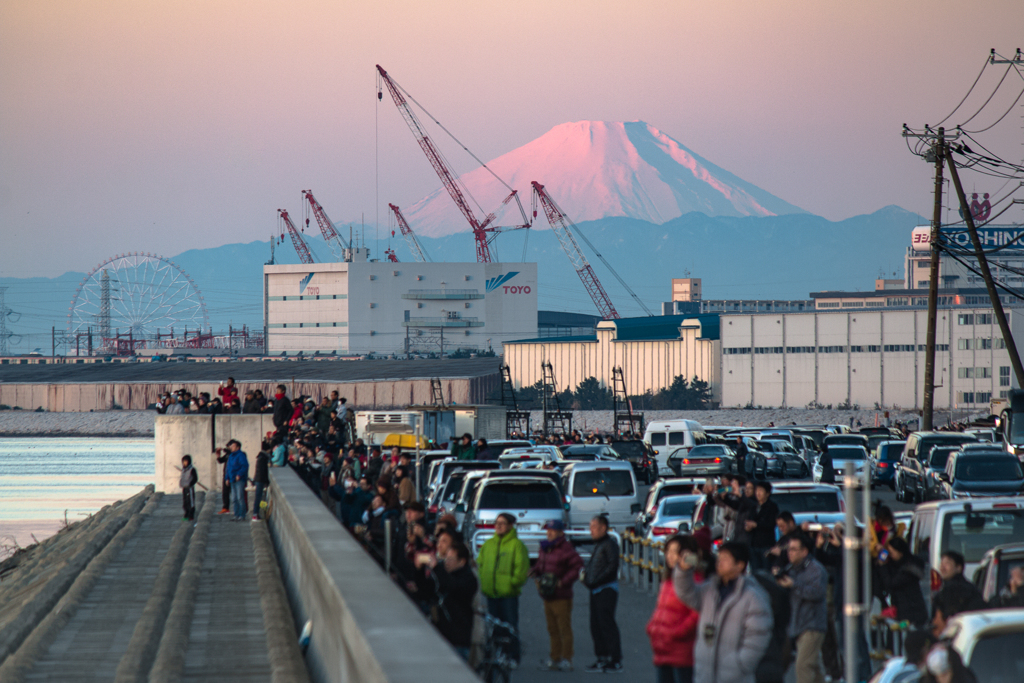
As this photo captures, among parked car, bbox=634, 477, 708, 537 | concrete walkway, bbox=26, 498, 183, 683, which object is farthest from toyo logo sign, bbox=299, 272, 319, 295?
parked car, bbox=634, 477, 708, 537

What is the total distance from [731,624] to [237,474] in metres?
19.4

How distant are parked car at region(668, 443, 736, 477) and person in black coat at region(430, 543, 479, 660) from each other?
2377cm

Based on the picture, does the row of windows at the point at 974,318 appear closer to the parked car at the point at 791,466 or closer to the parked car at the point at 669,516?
the parked car at the point at 791,466

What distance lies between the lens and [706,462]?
113 feet

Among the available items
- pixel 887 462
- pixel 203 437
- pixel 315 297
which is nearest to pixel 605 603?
pixel 887 462

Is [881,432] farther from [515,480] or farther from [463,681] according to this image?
[463,681]

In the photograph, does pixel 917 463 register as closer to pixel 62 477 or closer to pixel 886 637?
pixel 886 637

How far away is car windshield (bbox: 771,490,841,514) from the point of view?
17.3 m

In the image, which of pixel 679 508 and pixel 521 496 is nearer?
pixel 521 496

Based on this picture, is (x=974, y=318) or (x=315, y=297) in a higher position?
(x=315, y=297)

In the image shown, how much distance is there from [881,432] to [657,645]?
42.2 m

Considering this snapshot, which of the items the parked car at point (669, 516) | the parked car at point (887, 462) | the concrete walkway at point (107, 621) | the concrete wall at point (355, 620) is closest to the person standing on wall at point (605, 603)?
the concrete wall at point (355, 620)

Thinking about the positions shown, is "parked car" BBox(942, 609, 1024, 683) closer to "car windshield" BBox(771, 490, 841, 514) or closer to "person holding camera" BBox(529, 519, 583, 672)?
"person holding camera" BBox(529, 519, 583, 672)

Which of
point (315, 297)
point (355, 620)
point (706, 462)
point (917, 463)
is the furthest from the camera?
point (315, 297)
